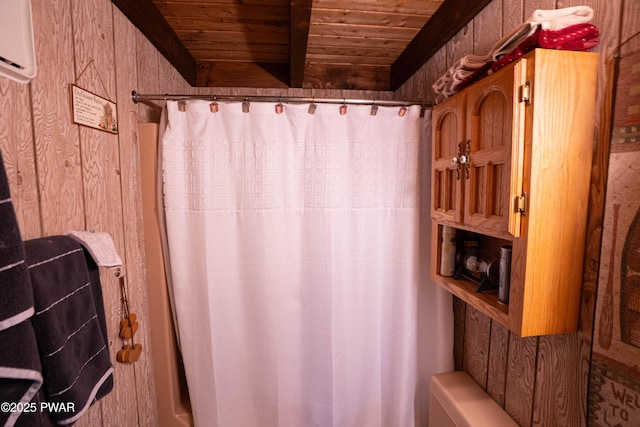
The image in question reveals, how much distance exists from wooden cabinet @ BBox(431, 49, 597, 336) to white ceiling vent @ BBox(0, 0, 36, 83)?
1194 millimetres

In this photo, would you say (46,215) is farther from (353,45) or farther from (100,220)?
(353,45)

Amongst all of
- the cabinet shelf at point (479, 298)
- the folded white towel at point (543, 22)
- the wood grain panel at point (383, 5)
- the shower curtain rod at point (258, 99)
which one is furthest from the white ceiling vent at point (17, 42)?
the cabinet shelf at point (479, 298)

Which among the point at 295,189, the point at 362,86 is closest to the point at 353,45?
the point at 362,86

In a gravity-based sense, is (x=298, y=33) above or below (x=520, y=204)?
above

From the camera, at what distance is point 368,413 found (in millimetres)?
1346

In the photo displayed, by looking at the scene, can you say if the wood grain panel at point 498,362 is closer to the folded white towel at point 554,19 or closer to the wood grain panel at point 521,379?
the wood grain panel at point 521,379

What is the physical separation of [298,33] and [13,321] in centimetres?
131

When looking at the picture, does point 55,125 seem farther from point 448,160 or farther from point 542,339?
point 542,339

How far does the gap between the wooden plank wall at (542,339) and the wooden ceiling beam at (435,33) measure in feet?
0.11

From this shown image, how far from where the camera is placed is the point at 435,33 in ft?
4.37

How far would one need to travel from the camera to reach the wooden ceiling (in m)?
1.22

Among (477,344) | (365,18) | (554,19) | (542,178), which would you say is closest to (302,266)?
(477,344)

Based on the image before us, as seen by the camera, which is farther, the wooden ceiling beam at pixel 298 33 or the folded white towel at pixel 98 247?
the wooden ceiling beam at pixel 298 33

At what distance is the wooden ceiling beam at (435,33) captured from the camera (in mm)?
1121
